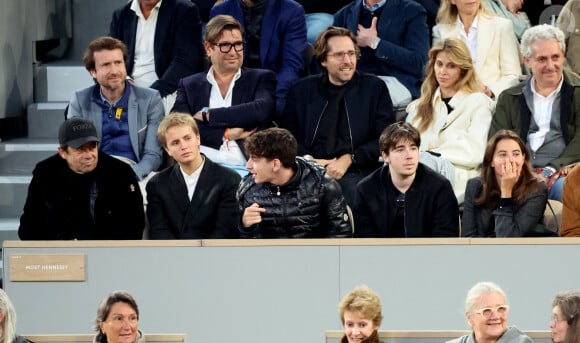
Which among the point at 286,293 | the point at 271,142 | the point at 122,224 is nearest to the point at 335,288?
the point at 286,293

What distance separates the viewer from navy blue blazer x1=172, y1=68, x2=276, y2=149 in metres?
7.68

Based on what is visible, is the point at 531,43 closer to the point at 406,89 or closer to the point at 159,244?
the point at 406,89

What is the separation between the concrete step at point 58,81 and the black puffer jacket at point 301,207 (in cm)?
289

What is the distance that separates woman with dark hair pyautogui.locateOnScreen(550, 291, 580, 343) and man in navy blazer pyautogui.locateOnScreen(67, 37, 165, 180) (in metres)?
2.92

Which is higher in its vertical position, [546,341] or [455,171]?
[455,171]

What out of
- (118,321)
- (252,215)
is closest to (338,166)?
(252,215)

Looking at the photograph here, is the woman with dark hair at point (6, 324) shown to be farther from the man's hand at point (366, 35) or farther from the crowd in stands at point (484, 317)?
the man's hand at point (366, 35)

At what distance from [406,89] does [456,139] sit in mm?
690

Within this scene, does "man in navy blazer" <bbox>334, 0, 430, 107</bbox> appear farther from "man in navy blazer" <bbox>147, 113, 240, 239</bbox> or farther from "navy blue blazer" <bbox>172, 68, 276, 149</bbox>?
"man in navy blazer" <bbox>147, 113, 240, 239</bbox>

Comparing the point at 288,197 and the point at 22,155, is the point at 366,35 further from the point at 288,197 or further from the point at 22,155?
the point at 22,155

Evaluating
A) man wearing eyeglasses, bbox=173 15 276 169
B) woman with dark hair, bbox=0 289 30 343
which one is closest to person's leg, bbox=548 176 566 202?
man wearing eyeglasses, bbox=173 15 276 169

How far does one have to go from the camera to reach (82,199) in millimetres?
6824

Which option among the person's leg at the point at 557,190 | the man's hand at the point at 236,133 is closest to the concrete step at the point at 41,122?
the man's hand at the point at 236,133

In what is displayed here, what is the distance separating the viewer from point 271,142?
21.2 ft
